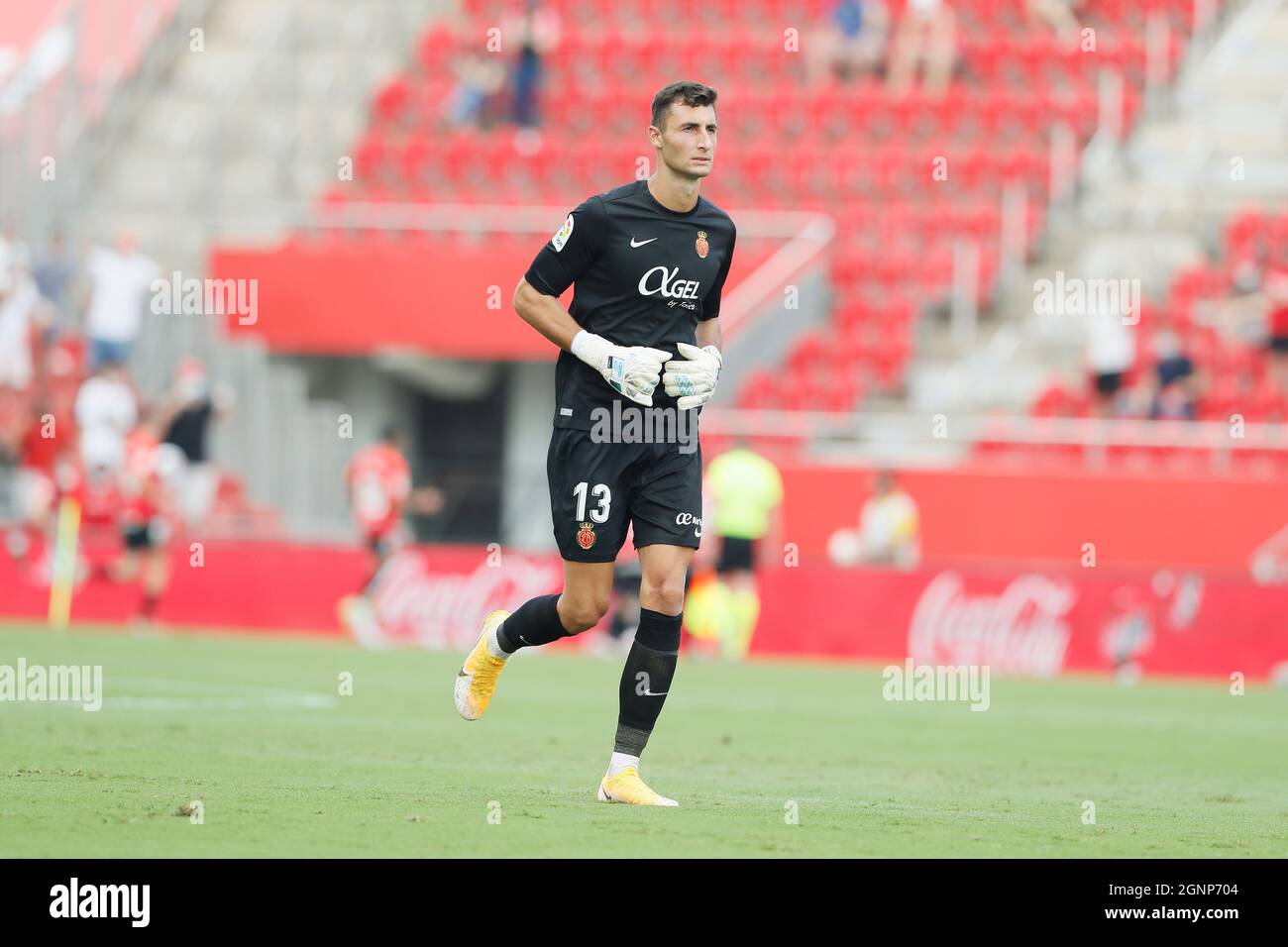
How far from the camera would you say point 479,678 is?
952cm

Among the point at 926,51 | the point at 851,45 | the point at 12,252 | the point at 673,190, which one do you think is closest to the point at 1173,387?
the point at 926,51

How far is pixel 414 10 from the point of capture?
3178 cm

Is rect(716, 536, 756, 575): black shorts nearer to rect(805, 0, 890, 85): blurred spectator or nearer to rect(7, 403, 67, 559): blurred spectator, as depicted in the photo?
rect(7, 403, 67, 559): blurred spectator

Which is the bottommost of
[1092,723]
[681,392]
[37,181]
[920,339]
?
[1092,723]

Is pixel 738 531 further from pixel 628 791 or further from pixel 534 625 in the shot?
pixel 628 791

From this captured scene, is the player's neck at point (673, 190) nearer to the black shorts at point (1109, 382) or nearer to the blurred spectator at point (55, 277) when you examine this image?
Answer: the black shorts at point (1109, 382)

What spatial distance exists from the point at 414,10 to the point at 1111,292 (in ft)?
40.3

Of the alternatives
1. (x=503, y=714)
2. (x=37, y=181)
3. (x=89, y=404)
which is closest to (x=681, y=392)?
(x=503, y=714)

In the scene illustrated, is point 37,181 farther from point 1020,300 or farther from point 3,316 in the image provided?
point 1020,300

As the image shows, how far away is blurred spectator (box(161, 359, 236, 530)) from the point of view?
23.4 meters

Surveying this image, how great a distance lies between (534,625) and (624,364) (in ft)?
4.16

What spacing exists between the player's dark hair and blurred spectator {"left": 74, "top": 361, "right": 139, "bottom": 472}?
16066 mm

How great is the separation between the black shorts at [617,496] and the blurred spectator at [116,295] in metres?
17.3

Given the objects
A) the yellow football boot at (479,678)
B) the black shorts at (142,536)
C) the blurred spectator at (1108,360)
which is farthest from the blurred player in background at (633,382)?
the blurred spectator at (1108,360)
